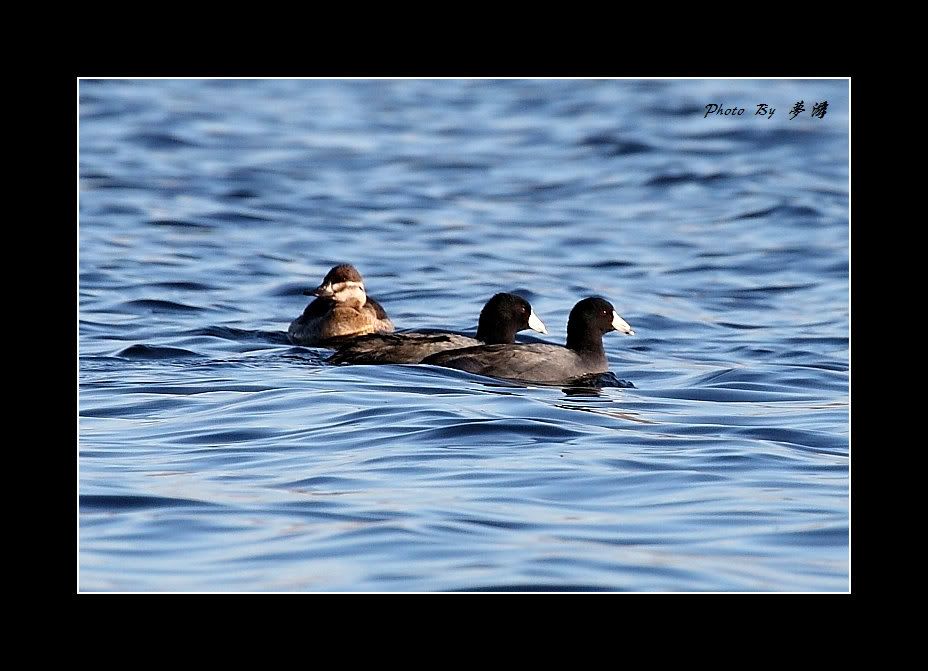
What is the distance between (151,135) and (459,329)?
15551 millimetres

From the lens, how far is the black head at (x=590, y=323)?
548 inches

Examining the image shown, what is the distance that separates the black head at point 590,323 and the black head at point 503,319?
0.60m

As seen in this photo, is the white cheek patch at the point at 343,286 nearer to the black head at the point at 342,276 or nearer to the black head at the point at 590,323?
the black head at the point at 342,276

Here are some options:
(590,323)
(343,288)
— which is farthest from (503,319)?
(343,288)

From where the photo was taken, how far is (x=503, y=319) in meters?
14.4

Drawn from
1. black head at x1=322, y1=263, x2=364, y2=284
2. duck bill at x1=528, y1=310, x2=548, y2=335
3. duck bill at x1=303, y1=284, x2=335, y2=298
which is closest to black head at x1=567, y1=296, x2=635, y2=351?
duck bill at x1=528, y1=310, x2=548, y2=335

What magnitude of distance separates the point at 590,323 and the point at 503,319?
95 cm

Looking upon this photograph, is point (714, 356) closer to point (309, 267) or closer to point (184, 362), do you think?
point (184, 362)

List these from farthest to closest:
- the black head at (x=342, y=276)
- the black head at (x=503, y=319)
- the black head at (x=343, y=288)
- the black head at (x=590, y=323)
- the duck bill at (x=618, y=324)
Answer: the black head at (x=342, y=276)
the black head at (x=343, y=288)
the black head at (x=503, y=319)
the duck bill at (x=618, y=324)
the black head at (x=590, y=323)

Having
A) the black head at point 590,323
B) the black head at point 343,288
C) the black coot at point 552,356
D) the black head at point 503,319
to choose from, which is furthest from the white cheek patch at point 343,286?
the black head at point 590,323

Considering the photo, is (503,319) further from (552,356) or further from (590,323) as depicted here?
(552,356)

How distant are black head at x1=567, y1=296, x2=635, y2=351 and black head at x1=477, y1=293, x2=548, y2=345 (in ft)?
1.98

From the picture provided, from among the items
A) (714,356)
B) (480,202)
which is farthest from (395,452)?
(480,202)

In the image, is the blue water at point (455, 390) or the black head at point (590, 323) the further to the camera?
the black head at point (590, 323)
